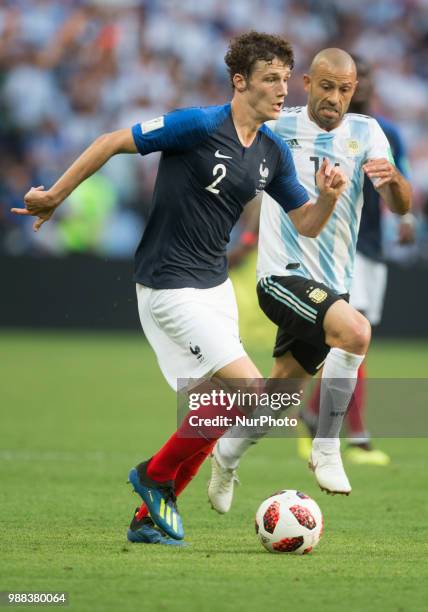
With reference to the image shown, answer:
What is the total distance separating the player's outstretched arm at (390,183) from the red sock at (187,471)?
5.29 feet

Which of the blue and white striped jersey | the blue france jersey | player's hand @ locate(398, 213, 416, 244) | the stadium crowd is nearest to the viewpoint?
the blue france jersey

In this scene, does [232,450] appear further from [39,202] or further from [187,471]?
[39,202]

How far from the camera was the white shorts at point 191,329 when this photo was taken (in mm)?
5773

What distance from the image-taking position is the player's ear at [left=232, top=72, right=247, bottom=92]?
19.7 ft

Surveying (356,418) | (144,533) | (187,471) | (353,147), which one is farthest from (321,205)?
(356,418)

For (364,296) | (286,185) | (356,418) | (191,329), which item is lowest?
(356,418)

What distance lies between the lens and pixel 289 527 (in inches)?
228

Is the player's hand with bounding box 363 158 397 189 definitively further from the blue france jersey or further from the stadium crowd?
the stadium crowd

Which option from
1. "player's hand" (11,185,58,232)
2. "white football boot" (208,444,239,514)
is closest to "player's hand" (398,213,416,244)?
"white football boot" (208,444,239,514)

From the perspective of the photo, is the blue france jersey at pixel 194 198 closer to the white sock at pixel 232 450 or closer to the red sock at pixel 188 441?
the red sock at pixel 188 441

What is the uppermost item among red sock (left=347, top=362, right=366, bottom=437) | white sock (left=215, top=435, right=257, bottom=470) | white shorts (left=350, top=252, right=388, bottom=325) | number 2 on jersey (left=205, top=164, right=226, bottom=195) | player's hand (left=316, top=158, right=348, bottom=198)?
number 2 on jersey (left=205, top=164, right=226, bottom=195)

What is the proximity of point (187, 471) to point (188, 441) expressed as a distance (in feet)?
1.20

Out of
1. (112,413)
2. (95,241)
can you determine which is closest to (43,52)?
(95,241)

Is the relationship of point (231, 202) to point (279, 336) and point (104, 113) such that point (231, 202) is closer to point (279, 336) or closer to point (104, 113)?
point (279, 336)
